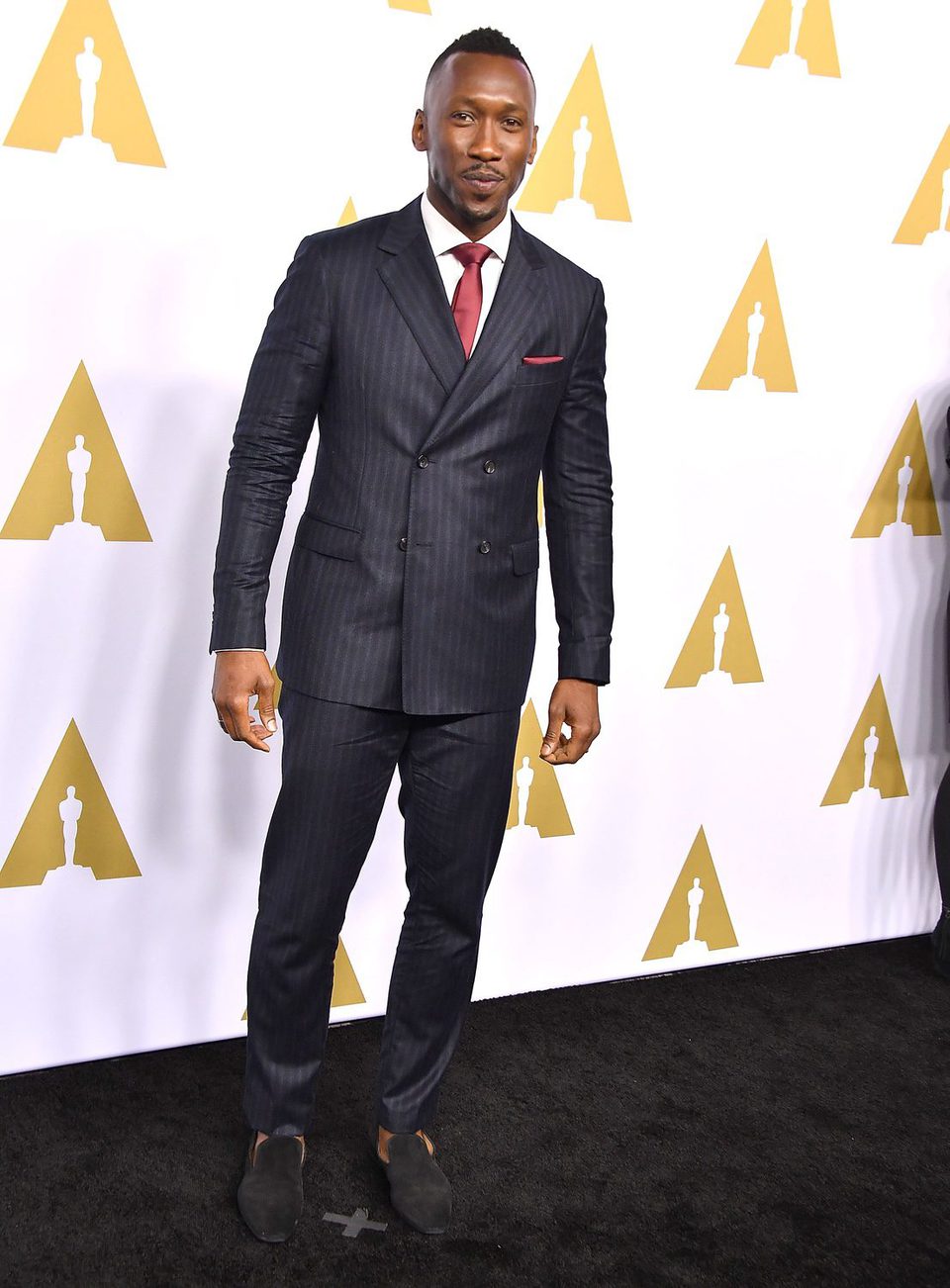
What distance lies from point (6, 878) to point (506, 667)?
919mm

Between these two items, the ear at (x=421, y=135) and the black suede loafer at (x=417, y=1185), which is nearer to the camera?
the ear at (x=421, y=135)

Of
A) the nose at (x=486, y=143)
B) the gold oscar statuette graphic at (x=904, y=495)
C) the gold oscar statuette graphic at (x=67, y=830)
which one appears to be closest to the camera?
the nose at (x=486, y=143)

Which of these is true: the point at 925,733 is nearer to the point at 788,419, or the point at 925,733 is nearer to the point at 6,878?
the point at 788,419

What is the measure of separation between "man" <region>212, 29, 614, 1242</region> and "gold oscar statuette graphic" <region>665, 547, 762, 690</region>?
768 millimetres

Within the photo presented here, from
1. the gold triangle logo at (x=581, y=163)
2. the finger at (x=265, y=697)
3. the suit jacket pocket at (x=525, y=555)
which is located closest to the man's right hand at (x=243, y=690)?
the finger at (x=265, y=697)

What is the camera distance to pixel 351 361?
1498 millimetres

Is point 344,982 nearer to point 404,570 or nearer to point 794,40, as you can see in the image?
point 404,570

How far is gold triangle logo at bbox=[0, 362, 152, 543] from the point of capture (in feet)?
6.41

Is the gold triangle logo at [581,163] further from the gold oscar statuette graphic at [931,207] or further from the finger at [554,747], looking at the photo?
the finger at [554,747]

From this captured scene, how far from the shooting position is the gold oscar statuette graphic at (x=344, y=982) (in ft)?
7.47

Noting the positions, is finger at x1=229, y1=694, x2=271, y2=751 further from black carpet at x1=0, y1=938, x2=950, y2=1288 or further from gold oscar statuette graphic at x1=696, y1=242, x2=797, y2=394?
gold oscar statuette graphic at x1=696, y1=242, x2=797, y2=394

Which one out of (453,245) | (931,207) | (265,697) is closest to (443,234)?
(453,245)

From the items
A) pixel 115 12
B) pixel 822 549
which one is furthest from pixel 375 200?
pixel 822 549

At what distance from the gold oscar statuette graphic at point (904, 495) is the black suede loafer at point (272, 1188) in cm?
154
